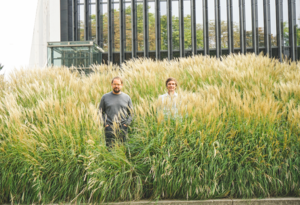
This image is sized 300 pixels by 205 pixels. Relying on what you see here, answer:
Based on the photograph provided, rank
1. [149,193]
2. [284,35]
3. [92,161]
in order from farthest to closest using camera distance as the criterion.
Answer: [284,35], [149,193], [92,161]

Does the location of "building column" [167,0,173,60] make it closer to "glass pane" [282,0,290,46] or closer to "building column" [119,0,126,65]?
"building column" [119,0,126,65]

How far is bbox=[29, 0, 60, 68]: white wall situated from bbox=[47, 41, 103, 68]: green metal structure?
6316 mm

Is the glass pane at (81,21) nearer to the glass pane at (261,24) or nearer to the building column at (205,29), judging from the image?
the building column at (205,29)

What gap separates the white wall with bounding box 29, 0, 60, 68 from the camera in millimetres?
21344

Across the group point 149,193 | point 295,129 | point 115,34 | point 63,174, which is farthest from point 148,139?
point 115,34

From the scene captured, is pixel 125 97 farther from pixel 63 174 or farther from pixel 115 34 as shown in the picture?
pixel 115 34

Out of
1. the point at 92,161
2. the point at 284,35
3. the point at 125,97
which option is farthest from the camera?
the point at 284,35

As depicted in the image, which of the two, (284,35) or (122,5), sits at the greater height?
(122,5)

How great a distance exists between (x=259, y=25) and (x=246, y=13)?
166 cm

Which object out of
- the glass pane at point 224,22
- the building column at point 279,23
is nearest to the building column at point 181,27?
the glass pane at point 224,22

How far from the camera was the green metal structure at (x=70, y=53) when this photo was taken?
48.4ft

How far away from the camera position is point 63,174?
135 inches

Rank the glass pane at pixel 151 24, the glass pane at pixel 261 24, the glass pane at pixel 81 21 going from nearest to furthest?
the glass pane at pixel 261 24 < the glass pane at pixel 151 24 < the glass pane at pixel 81 21

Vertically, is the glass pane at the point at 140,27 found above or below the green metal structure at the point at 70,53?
above
